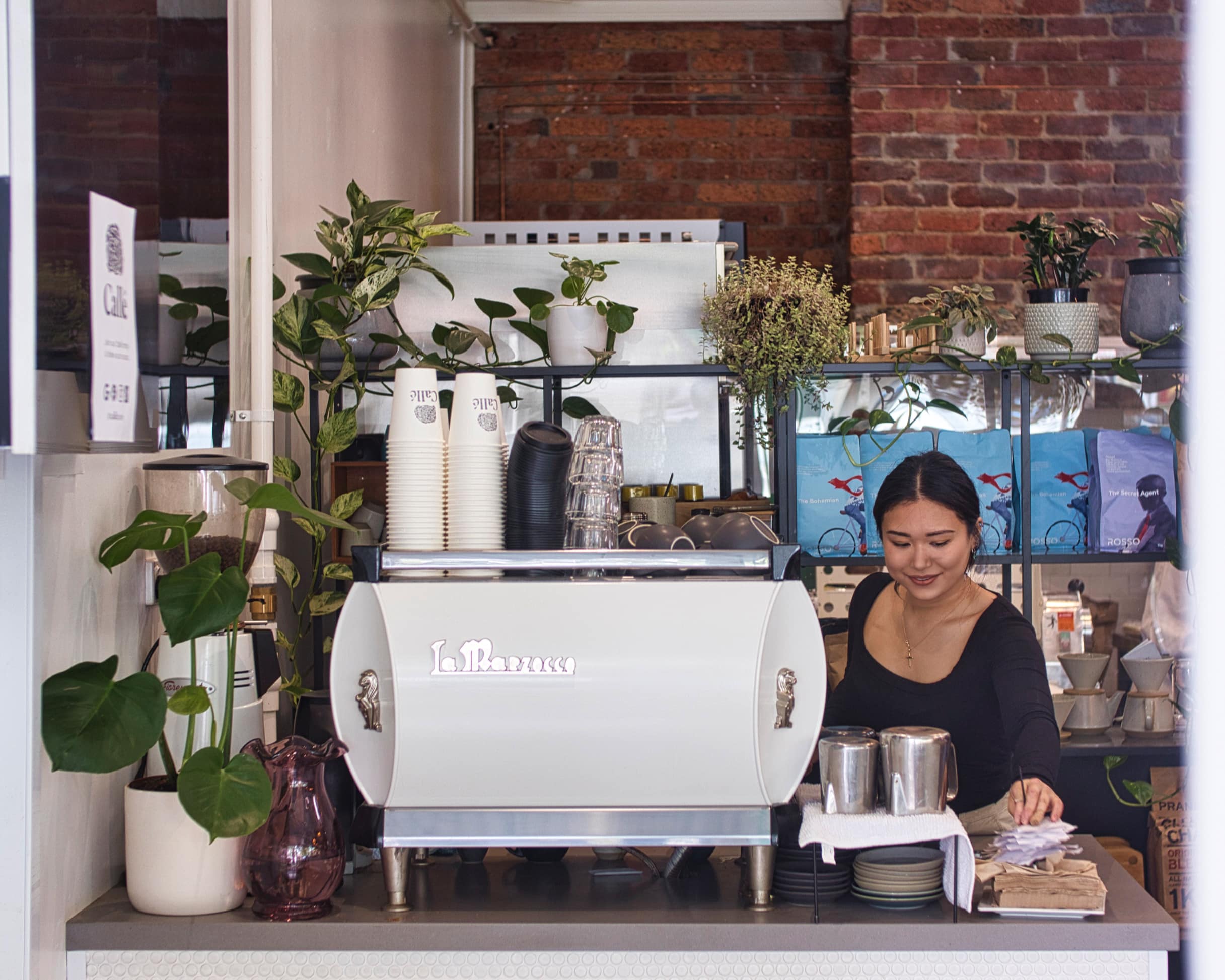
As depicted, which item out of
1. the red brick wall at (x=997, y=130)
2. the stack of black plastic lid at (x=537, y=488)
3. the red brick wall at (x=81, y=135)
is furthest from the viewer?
the red brick wall at (x=997, y=130)

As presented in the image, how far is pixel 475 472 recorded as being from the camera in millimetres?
1576

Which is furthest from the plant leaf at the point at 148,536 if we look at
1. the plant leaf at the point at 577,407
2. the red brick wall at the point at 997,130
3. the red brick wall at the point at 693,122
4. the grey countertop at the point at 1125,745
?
the red brick wall at the point at 693,122

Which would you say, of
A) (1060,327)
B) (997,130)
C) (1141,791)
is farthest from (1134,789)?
(997,130)

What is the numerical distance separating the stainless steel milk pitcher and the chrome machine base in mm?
157

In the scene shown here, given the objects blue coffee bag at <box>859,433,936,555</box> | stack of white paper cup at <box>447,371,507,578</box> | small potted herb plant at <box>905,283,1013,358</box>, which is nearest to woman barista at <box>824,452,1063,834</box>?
blue coffee bag at <box>859,433,936,555</box>

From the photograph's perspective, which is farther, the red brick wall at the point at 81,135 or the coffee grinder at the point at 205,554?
the coffee grinder at the point at 205,554

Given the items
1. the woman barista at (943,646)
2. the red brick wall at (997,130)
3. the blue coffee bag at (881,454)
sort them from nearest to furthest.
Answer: the woman barista at (943,646)
the blue coffee bag at (881,454)
the red brick wall at (997,130)

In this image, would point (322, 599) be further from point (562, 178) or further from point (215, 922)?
point (562, 178)

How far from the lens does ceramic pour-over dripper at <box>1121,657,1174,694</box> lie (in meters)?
2.92

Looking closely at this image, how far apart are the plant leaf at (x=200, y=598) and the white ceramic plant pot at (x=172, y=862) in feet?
0.79

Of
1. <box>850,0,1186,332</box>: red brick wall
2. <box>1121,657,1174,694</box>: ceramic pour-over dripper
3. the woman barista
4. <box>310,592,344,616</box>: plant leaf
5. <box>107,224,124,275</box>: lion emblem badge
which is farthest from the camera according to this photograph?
<box>850,0,1186,332</box>: red brick wall

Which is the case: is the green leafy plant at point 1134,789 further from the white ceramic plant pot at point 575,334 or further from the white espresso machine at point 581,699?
the white espresso machine at point 581,699

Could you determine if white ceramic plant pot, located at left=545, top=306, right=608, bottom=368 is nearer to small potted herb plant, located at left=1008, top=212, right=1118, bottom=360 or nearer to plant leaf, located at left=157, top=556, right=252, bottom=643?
small potted herb plant, located at left=1008, top=212, right=1118, bottom=360

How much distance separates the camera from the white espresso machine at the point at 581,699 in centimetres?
140
